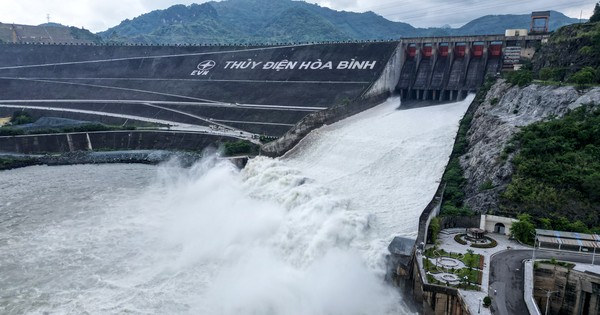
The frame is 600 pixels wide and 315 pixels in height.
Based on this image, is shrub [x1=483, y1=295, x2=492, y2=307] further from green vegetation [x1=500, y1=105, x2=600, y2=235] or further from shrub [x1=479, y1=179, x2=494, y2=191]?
shrub [x1=479, y1=179, x2=494, y2=191]

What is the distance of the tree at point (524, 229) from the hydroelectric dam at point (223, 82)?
21.7 metres

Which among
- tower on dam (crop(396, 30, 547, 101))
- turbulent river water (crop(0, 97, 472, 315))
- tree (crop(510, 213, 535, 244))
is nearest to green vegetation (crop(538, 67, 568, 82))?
turbulent river water (crop(0, 97, 472, 315))

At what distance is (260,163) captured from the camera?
1495 inches

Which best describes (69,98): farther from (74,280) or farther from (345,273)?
(345,273)

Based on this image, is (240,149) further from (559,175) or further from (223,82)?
(559,175)

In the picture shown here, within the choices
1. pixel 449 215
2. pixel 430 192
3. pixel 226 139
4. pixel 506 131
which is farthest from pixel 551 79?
pixel 226 139

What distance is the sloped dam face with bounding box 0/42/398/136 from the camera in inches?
2122

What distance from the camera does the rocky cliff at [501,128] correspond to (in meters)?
25.9

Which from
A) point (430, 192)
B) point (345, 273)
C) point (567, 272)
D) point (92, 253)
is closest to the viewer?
point (567, 272)

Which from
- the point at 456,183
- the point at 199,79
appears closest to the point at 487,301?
the point at 456,183

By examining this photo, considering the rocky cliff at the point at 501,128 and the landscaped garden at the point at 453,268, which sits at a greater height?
the rocky cliff at the point at 501,128

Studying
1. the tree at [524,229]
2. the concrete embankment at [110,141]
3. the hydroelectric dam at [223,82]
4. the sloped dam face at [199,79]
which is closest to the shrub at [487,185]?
the tree at [524,229]

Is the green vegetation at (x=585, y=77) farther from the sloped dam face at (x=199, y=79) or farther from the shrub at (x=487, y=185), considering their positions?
→ the sloped dam face at (x=199, y=79)

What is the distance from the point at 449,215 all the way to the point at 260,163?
1752 centimetres
